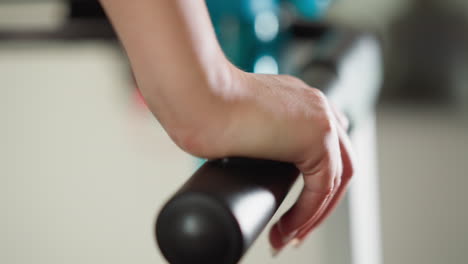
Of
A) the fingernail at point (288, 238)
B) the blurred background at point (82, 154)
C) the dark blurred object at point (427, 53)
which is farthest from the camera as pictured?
the dark blurred object at point (427, 53)

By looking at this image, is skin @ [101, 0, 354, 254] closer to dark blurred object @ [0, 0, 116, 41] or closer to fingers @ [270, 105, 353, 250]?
fingers @ [270, 105, 353, 250]

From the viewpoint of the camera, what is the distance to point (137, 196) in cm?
103

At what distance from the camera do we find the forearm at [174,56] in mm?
328

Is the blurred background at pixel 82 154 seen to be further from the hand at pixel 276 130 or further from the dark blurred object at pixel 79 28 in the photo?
the hand at pixel 276 130

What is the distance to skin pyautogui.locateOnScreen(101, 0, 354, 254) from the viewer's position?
33cm

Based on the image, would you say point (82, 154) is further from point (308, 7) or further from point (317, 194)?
point (317, 194)

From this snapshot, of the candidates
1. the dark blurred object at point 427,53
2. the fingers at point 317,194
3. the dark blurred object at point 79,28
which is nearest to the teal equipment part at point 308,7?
the dark blurred object at point 79,28

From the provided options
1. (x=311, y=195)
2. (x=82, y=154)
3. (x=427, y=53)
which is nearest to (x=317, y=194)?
(x=311, y=195)

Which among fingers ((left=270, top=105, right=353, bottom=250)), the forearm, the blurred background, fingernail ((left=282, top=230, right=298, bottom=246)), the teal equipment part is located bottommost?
the blurred background

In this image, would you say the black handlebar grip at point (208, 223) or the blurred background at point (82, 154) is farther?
the blurred background at point (82, 154)

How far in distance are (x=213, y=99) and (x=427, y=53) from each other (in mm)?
1952

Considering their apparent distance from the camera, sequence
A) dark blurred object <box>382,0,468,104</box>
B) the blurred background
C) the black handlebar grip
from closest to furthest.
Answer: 1. the black handlebar grip
2. the blurred background
3. dark blurred object <box>382,0,468,104</box>

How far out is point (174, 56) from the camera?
33 centimetres

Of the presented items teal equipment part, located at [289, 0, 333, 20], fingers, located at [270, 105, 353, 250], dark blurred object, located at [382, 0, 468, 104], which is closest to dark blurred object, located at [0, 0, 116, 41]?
teal equipment part, located at [289, 0, 333, 20]
